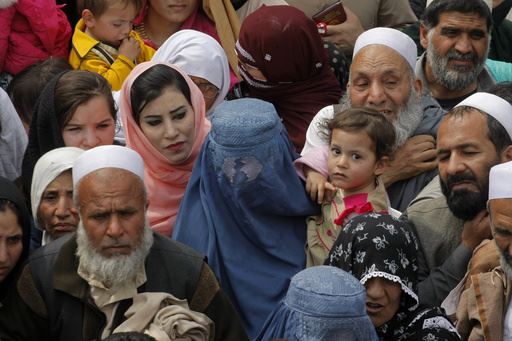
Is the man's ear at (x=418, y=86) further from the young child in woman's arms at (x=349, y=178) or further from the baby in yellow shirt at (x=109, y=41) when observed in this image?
the baby in yellow shirt at (x=109, y=41)

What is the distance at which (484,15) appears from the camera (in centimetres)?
898

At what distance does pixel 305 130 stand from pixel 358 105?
0.57 m

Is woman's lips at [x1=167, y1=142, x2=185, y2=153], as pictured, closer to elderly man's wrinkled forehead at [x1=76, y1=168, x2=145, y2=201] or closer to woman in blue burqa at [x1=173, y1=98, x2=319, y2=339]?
woman in blue burqa at [x1=173, y1=98, x2=319, y2=339]

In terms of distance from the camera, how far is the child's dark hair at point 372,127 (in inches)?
289

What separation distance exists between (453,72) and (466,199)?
1758 mm

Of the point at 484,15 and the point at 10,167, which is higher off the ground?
the point at 484,15

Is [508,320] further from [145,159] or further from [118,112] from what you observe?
[118,112]

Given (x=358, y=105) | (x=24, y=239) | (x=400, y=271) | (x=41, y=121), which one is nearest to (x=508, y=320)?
(x=400, y=271)

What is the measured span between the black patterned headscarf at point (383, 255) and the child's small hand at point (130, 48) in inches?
107

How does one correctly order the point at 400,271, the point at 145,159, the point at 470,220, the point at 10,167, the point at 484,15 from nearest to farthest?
the point at 400,271 < the point at 470,220 < the point at 145,159 < the point at 10,167 < the point at 484,15

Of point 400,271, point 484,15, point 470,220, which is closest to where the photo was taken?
point 400,271

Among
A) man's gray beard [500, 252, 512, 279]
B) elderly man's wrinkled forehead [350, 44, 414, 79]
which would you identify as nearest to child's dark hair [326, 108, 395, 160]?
elderly man's wrinkled forehead [350, 44, 414, 79]

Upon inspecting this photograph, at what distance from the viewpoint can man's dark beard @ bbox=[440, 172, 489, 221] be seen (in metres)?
7.25

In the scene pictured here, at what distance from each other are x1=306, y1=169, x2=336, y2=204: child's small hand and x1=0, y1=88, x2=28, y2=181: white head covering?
6.08ft
